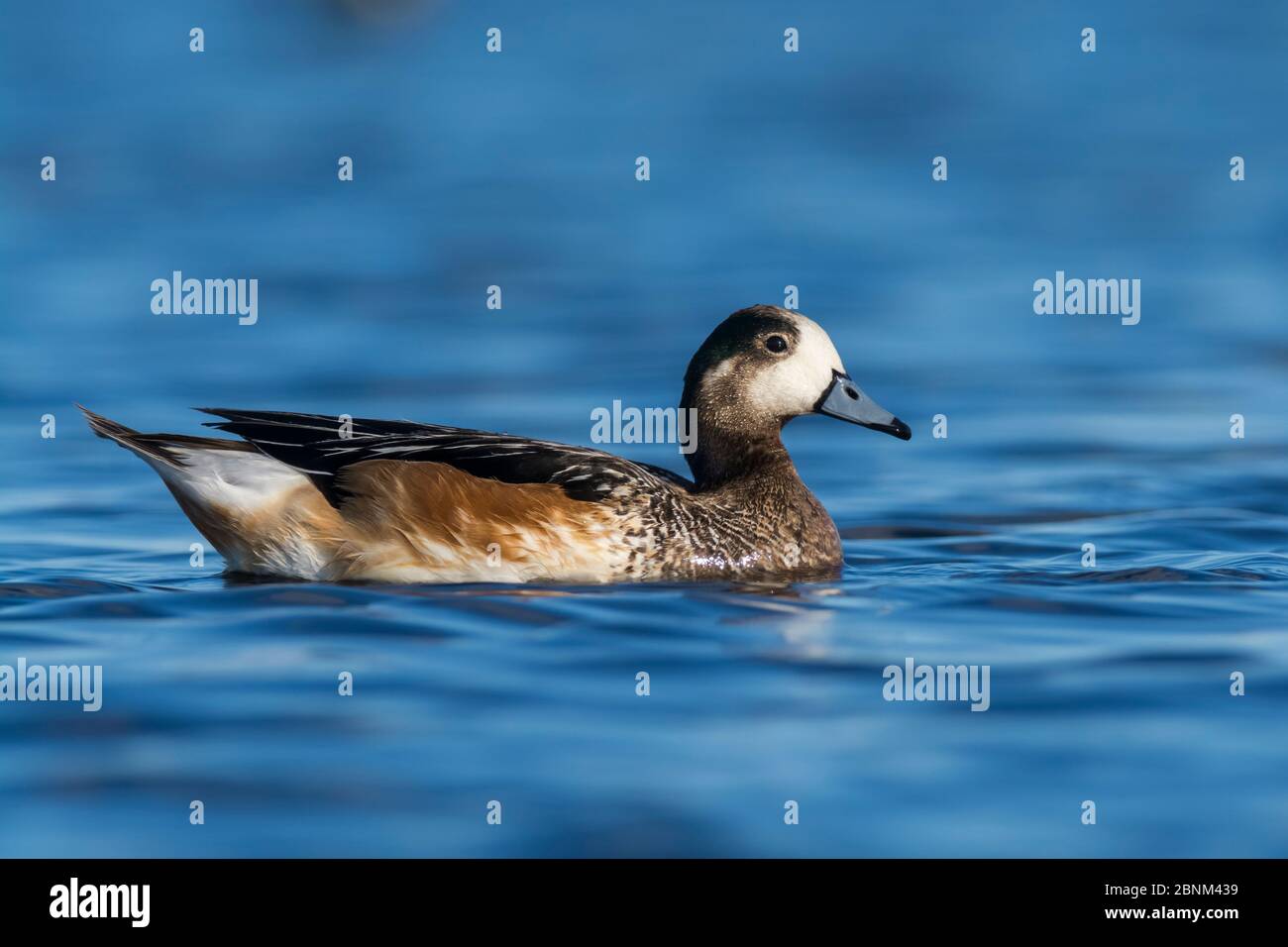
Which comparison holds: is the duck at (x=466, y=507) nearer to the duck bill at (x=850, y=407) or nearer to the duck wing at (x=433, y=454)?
the duck wing at (x=433, y=454)

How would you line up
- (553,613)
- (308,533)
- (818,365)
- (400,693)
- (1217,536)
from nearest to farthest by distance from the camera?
(400,693) → (553,613) → (308,533) → (818,365) → (1217,536)

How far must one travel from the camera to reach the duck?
830 cm

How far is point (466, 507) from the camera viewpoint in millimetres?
8320

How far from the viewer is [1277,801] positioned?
229 inches

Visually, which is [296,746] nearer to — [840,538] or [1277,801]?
[1277,801]

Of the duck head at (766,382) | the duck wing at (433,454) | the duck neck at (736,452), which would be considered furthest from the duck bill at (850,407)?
the duck wing at (433,454)

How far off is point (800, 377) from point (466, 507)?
1.67 metres

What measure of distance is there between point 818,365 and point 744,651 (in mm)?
2187

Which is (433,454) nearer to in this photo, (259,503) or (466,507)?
(466,507)

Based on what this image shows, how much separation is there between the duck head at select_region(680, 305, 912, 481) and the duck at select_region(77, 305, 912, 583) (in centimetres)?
1

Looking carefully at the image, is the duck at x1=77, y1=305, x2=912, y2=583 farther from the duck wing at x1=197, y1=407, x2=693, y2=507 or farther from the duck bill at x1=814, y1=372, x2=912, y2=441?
the duck bill at x1=814, y1=372, x2=912, y2=441

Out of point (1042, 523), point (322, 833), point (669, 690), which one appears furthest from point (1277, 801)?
point (1042, 523)

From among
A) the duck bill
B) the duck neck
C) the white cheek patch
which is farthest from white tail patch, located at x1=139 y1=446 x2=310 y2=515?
the duck bill

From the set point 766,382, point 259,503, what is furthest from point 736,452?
point 259,503
